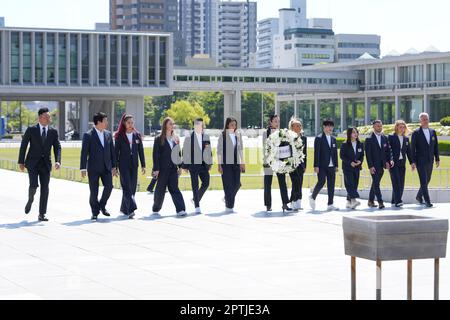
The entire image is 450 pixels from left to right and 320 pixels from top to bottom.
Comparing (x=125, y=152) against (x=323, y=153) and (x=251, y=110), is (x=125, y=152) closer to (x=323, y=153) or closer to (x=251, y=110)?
(x=323, y=153)

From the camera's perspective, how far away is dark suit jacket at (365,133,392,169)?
65.2ft

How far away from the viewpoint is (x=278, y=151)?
18891 mm

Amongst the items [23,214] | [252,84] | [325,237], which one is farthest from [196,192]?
[252,84]

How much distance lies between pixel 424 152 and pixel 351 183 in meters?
1.63

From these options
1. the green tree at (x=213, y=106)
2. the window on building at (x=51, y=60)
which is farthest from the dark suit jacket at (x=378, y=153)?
the green tree at (x=213, y=106)

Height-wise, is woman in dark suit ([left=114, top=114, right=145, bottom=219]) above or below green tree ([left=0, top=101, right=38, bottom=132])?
below

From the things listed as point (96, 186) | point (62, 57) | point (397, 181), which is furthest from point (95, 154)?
point (62, 57)

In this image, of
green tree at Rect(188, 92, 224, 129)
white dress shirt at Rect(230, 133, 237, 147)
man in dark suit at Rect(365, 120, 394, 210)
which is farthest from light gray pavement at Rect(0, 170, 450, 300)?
green tree at Rect(188, 92, 224, 129)

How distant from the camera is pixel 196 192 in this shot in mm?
18750

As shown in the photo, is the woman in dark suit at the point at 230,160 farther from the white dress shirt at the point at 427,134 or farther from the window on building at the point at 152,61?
the window on building at the point at 152,61

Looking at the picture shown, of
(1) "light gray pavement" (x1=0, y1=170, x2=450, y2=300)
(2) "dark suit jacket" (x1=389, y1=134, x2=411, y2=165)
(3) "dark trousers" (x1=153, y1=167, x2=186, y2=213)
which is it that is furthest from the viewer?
(2) "dark suit jacket" (x1=389, y1=134, x2=411, y2=165)

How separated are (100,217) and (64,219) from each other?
0.71 meters

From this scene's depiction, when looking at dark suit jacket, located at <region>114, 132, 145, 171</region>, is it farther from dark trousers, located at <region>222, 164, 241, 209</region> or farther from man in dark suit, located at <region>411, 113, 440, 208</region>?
man in dark suit, located at <region>411, 113, 440, 208</region>
